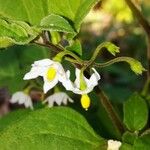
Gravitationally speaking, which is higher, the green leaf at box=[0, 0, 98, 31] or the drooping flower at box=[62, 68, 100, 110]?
the green leaf at box=[0, 0, 98, 31]

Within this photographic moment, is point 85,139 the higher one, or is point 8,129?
point 8,129

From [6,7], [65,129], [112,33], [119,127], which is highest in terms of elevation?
[6,7]

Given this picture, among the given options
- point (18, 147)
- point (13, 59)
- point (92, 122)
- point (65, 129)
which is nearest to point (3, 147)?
point (18, 147)

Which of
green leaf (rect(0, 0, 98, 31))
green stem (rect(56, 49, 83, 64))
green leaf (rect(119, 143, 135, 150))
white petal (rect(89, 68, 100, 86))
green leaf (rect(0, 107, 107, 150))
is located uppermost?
green leaf (rect(0, 0, 98, 31))

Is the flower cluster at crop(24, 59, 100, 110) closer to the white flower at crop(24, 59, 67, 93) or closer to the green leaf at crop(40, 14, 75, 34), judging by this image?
the white flower at crop(24, 59, 67, 93)

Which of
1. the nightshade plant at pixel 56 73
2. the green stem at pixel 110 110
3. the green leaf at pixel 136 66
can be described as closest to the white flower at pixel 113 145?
the nightshade plant at pixel 56 73

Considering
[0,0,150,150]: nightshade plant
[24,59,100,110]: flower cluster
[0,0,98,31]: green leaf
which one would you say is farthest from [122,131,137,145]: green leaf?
[0,0,98,31]: green leaf

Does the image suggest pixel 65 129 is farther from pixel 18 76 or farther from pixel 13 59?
pixel 13 59
